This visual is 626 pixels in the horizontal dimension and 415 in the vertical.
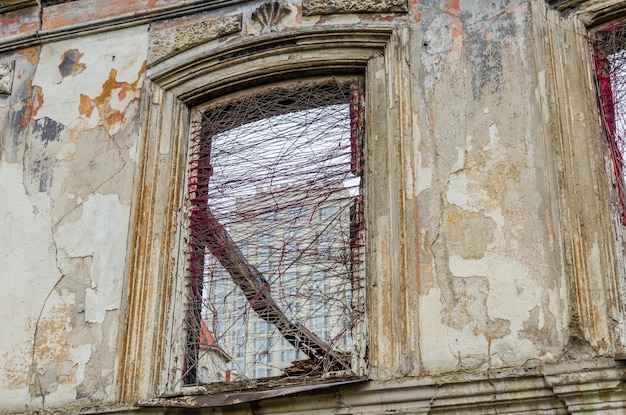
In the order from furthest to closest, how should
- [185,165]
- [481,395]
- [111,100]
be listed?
[111,100] → [185,165] → [481,395]

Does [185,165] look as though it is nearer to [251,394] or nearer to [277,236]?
[277,236]

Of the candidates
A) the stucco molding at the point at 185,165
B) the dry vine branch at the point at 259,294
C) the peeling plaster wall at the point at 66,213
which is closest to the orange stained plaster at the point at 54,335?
the peeling plaster wall at the point at 66,213

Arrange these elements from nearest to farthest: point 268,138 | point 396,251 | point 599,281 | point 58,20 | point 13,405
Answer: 1. point 599,281
2. point 396,251
3. point 13,405
4. point 268,138
5. point 58,20

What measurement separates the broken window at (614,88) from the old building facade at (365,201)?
7cm

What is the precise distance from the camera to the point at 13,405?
658cm

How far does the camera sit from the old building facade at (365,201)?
569cm

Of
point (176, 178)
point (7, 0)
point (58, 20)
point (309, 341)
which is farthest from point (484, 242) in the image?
point (7, 0)

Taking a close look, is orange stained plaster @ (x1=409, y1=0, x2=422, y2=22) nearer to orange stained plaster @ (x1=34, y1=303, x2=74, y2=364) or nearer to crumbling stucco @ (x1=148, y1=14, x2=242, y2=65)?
crumbling stucco @ (x1=148, y1=14, x2=242, y2=65)

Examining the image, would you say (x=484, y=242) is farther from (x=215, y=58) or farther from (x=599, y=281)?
(x=215, y=58)

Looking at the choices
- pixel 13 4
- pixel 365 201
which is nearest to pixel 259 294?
pixel 365 201

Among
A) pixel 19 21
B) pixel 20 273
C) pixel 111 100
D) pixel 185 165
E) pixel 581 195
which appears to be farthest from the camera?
pixel 19 21

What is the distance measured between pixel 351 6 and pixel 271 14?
0.58 meters

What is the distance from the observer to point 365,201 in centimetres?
652

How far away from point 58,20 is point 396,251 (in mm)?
3485
